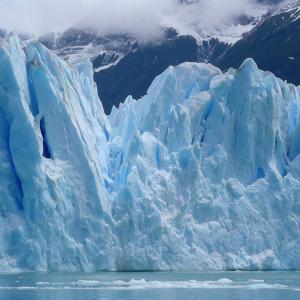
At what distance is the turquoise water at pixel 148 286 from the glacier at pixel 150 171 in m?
1.11

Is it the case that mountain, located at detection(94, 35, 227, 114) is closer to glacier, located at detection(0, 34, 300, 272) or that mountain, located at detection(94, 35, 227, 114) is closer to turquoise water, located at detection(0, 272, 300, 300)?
glacier, located at detection(0, 34, 300, 272)

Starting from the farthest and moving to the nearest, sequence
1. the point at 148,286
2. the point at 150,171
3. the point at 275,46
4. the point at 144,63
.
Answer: the point at 144,63
the point at 275,46
the point at 150,171
the point at 148,286

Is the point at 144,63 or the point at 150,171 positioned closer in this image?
the point at 150,171

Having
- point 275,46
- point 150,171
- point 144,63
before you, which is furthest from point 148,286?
point 275,46

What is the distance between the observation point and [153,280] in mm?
28766

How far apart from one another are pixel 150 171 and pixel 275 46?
39.4 metres

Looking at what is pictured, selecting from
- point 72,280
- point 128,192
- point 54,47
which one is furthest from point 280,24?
point 72,280

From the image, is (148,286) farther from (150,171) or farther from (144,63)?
(144,63)

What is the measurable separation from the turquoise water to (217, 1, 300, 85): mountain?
34385 mm

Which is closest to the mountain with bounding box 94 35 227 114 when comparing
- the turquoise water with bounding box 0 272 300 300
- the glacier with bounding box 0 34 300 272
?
the glacier with bounding box 0 34 300 272

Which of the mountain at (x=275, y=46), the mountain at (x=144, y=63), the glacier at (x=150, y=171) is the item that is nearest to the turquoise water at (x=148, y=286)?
the glacier at (x=150, y=171)

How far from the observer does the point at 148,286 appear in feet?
86.9

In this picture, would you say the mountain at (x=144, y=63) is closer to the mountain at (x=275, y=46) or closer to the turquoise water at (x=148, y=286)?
the mountain at (x=275, y=46)

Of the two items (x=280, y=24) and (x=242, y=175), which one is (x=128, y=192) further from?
(x=280, y=24)
